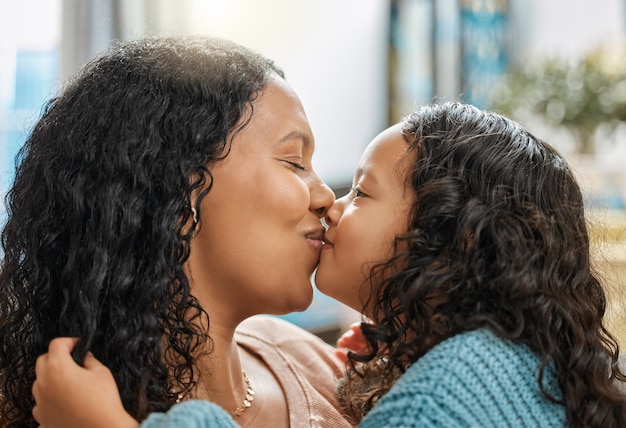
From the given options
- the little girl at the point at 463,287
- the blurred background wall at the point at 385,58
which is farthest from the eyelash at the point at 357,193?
the blurred background wall at the point at 385,58

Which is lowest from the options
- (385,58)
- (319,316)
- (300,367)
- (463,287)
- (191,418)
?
(319,316)

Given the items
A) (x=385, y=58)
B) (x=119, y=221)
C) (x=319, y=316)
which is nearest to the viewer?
(x=119, y=221)

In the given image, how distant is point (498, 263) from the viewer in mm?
1274

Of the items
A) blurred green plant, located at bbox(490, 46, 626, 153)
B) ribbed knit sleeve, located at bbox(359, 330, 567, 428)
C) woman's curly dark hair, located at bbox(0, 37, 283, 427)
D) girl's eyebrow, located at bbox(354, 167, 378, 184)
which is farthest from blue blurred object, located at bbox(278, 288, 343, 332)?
ribbed knit sleeve, located at bbox(359, 330, 567, 428)

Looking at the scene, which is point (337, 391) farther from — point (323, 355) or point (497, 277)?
point (497, 277)

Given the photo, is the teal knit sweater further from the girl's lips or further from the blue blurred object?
the blue blurred object

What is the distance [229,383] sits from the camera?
1491mm

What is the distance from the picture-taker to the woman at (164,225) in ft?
4.07

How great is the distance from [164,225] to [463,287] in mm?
519

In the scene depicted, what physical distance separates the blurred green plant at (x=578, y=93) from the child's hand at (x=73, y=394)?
2.79 m

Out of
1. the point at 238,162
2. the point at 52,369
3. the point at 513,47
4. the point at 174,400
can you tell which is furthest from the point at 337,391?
the point at 513,47

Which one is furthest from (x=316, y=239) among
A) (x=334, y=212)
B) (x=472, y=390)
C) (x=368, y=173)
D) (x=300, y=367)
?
(x=472, y=390)

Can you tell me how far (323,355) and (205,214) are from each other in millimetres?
580

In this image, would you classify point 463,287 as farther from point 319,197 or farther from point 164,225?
point 164,225
